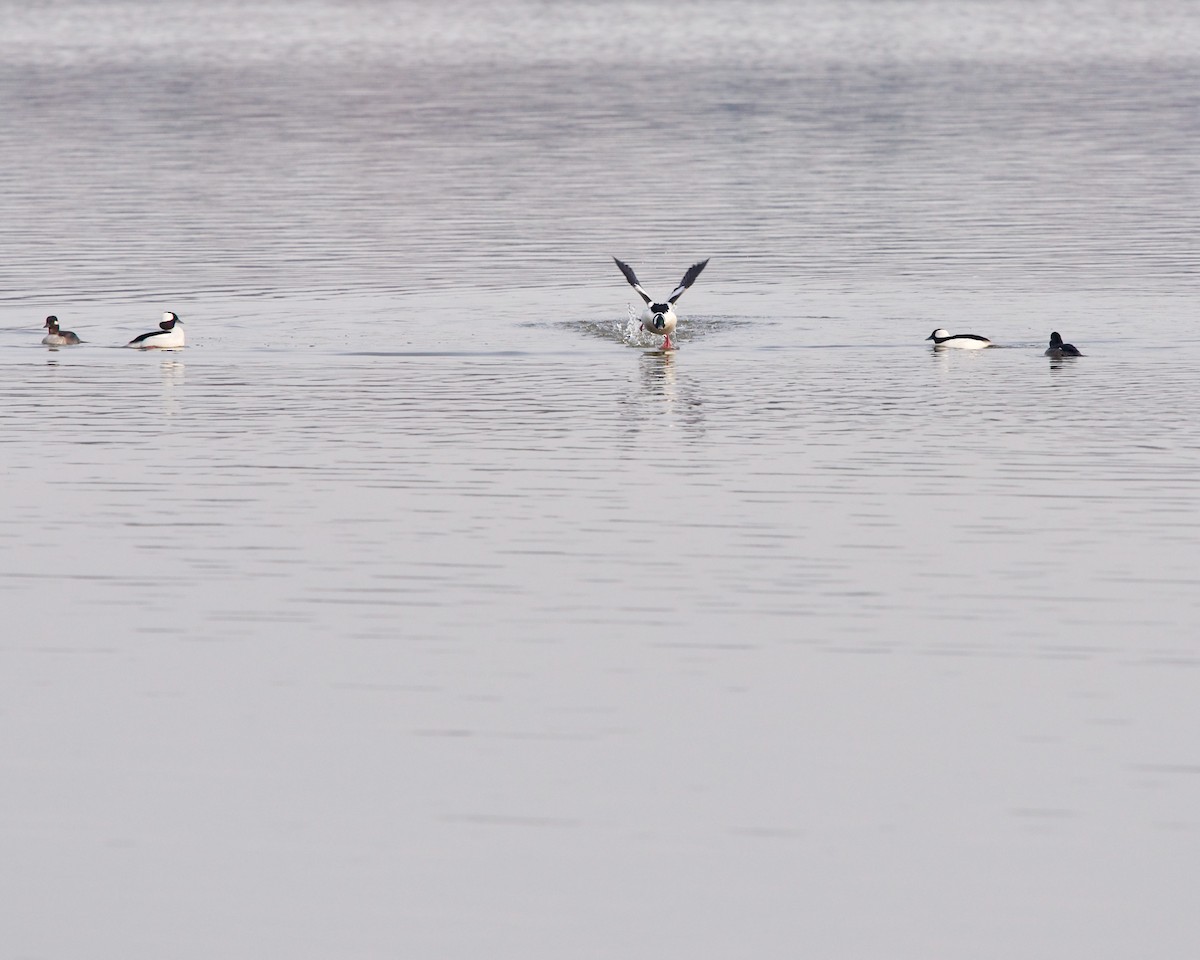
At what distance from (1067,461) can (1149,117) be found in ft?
196

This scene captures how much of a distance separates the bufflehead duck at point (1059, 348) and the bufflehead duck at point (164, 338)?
13063 mm

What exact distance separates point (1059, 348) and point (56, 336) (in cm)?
1522

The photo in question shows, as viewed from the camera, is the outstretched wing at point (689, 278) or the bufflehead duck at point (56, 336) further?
the outstretched wing at point (689, 278)

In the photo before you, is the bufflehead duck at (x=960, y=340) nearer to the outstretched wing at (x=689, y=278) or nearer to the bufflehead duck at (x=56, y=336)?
the outstretched wing at (x=689, y=278)

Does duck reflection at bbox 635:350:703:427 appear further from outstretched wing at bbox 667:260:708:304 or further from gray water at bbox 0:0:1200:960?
outstretched wing at bbox 667:260:708:304

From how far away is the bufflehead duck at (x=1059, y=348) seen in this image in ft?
109

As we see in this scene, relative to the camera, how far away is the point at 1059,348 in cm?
3325

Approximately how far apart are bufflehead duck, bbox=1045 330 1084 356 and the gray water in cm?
38

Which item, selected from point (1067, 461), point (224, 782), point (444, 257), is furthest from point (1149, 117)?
point (224, 782)

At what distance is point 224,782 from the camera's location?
14953mm

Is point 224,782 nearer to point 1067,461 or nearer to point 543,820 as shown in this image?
point 543,820

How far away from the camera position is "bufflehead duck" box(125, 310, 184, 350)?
34750 millimetres

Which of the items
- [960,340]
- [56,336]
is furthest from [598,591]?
[56,336]

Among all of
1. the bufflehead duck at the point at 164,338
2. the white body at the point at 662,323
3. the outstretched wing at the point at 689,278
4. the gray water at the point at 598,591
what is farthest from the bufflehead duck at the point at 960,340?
the bufflehead duck at the point at 164,338
